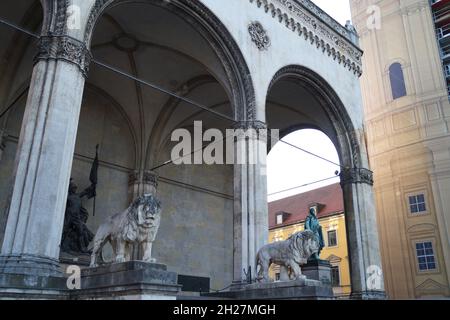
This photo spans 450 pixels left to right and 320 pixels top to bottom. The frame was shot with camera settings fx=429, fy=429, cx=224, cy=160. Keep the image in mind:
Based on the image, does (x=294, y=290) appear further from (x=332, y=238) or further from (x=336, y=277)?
(x=332, y=238)

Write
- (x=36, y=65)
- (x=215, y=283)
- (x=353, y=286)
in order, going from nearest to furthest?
(x=36, y=65) → (x=353, y=286) → (x=215, y=283)

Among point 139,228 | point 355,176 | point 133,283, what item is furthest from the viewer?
point 355,176

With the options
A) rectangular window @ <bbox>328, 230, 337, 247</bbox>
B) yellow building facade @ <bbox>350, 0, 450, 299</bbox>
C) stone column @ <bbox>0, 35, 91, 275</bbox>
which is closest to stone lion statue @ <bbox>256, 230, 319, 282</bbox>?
stone column @ <bbox>0, 35, 91, 275</bbox>

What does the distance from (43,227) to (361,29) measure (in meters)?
22.4

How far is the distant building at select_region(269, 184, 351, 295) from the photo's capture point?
28.1 metres

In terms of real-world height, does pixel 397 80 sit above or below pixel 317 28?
above

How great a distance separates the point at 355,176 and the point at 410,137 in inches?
262

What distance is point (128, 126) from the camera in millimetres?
16703

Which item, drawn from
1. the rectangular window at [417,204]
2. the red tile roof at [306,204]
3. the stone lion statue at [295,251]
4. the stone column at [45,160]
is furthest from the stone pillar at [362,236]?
the red tile roof at [306,204]

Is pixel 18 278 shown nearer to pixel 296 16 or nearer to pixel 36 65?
pixel 36 65

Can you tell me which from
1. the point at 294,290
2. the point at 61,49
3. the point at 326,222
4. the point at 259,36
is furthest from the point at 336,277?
the point at 61,49

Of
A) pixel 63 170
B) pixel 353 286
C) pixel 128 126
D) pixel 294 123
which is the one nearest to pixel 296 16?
→ pixel 294 123

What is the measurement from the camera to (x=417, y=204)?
20031 mm

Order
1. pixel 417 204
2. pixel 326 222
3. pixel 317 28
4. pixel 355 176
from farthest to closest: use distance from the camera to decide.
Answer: pixel 326 222 → pixel 417 204 → pixel 317 28 → pixel 355 176
